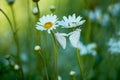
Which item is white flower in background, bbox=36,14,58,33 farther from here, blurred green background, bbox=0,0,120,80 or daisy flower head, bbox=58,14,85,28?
blurred green background, bbox=0,0,120,80

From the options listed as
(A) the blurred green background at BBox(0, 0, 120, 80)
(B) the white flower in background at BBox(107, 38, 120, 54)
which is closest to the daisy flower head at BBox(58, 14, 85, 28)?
(A) the blurred green background at BBox(0, 0, 120, 80)

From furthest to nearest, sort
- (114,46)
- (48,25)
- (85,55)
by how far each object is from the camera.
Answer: (85,55) < (114,46) < (48,25)

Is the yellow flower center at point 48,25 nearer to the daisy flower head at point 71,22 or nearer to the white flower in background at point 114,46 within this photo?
the daisy flower head at point 71,22

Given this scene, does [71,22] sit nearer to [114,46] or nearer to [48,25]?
[48,25]

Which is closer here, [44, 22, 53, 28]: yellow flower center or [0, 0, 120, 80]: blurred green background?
[44, 22, 53, 28]: yellow flower center

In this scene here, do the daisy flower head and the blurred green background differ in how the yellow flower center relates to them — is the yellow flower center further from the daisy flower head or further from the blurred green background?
the blurred green background

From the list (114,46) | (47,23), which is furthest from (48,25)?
(114,46)

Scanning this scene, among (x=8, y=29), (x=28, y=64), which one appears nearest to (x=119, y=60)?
(x=28, y=64)

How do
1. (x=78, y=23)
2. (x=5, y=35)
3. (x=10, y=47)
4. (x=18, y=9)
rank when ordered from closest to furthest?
(x=78, y=23) < (x=10, y=47) < (x=5, y=35) < (x=18, y=9)

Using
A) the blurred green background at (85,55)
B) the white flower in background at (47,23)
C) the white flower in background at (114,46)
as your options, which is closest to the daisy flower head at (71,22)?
the white flower in background at (47,23)

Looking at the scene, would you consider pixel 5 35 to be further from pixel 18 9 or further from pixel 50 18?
pixel 50 18

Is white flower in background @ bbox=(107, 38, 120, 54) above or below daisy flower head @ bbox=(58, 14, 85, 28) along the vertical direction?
above
